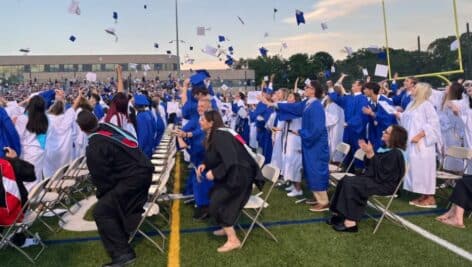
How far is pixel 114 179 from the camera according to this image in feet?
15.2

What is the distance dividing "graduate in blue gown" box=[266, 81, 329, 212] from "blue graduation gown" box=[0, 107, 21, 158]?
161 inches

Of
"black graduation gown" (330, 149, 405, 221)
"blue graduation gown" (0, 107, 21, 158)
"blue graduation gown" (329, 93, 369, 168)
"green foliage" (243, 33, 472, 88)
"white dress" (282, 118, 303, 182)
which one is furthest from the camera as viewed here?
"green foliage" (243, 33, 472, 88)

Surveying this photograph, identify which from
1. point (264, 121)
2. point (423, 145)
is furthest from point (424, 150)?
point (264, 121)

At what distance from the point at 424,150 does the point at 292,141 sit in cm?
205

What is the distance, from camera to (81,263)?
479cm

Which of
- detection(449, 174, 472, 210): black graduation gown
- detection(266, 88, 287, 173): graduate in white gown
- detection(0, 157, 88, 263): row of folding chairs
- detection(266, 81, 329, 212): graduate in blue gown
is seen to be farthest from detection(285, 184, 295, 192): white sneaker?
detection(0, 157, 88, 263): row of folding chairs

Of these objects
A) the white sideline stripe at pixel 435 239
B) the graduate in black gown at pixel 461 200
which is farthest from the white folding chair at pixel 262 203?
the graduate in black gown at pixel 461 200

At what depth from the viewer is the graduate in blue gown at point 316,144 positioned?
259 inches

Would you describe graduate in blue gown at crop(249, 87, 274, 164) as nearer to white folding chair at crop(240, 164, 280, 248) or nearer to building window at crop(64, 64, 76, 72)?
white folding chair at crop(240, 164, 280, 248)

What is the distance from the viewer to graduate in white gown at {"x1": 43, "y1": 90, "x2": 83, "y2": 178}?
771cm

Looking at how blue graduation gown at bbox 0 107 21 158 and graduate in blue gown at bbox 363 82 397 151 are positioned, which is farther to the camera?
graduate in blue gown at bbox 363 82 397 151

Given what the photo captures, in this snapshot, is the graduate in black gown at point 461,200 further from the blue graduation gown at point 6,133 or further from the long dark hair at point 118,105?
the blue graduation gown at point 6,133

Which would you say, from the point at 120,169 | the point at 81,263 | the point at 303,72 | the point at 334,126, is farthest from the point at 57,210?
the point at 303,72

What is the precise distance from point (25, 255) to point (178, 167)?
671 cm
